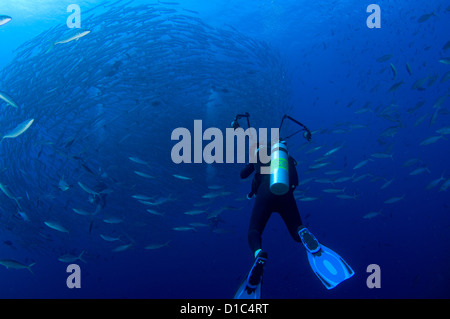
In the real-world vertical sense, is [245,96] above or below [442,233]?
above

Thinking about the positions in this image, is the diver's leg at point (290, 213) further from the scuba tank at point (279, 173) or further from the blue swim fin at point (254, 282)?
the blue swim fin at point (254, 282)

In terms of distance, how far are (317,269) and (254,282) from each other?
1060 mm

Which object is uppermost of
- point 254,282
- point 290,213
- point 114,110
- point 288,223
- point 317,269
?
point 114,110

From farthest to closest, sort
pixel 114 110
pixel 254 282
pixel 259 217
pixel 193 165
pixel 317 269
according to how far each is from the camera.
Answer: pixel 193 165, pixel 114 110, pixel 259 217, pixel 317 269, pixel 254 282

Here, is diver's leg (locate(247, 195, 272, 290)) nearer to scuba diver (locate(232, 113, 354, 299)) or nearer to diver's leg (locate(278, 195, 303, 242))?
scuba diver (locate(232, 113, 354, 299))

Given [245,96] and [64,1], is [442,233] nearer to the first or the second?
[245,96]

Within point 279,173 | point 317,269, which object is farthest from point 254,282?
point 279,173

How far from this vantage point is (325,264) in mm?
4277

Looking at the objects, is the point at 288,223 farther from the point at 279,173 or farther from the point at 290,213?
the point at 279,173

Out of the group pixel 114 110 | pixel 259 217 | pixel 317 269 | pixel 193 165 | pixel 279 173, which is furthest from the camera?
pixel 193 165

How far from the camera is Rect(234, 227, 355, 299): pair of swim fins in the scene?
13.0 ft

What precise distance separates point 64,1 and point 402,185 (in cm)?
3224

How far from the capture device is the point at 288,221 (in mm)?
4770

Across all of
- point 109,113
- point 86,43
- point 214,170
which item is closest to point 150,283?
point 214,170
